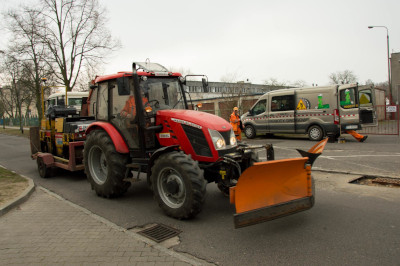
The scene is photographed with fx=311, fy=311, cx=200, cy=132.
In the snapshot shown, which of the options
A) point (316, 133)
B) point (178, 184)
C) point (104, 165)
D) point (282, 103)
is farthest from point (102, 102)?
point (282, 103)

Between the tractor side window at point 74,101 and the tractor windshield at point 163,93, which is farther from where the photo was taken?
the tractor side window at point 74,101

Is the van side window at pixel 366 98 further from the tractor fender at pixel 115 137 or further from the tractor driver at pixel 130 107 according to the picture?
the tractor fender at pixel 115 137

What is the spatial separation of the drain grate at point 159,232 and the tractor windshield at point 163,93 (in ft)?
7.40

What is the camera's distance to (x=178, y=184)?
16.4 ft

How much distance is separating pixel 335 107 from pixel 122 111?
10811 millimetres

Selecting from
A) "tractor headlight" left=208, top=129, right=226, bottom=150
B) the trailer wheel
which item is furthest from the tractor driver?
the trailer wheel

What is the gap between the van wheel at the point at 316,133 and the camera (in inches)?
576

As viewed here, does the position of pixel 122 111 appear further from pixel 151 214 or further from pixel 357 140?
pixel 357 140

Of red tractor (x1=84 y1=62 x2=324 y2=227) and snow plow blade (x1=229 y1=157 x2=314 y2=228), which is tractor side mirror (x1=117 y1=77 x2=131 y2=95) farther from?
snow plow blade (x1=229 y1=157 x2=314 y2=228)

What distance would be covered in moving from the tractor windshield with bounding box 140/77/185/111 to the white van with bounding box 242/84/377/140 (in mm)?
9906

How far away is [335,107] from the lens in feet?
45.8

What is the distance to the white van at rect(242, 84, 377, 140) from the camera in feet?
45.3

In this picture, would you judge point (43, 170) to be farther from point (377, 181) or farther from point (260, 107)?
point (260, 107)

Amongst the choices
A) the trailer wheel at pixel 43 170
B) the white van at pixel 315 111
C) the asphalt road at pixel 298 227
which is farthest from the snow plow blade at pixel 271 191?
the white van at pixel 315 111
